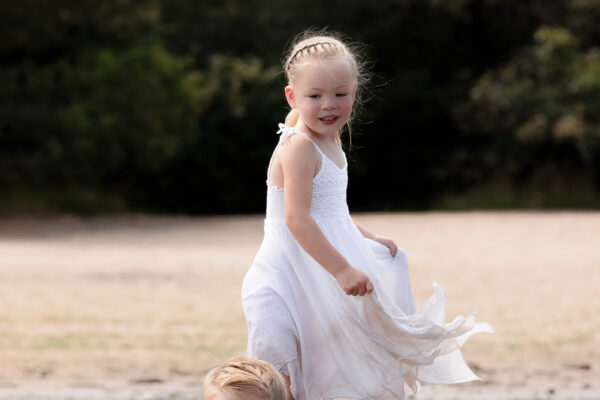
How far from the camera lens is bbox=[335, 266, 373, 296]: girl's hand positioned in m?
2.86

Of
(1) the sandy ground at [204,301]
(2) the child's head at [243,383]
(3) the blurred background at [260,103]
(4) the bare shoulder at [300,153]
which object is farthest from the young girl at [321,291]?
(3) the blurred background at [260,103]

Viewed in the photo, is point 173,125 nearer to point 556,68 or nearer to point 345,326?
point 556,68

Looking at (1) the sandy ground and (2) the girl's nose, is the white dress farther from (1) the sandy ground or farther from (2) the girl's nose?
(1) the sandy ground

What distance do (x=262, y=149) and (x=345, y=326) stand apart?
1973 cm

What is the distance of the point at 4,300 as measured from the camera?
335 inches

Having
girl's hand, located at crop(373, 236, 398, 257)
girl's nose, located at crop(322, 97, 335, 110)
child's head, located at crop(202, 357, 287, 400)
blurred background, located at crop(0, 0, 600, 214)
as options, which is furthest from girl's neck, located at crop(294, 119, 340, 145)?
blurred background, located at crop(0, 0, 600, 214)

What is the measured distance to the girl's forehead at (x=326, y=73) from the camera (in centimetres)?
304

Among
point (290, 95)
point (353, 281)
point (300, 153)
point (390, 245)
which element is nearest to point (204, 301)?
point (390, 245)

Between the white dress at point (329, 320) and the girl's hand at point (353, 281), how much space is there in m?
0.09

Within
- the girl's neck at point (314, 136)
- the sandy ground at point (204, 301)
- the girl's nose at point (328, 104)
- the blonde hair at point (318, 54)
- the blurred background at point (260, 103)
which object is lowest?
the sandy ground at point (204, 301)

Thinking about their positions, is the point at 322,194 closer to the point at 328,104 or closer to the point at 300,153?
the point at 300,153

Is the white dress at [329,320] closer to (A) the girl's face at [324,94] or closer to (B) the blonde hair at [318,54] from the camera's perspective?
(A) the girl's face at [324,94]

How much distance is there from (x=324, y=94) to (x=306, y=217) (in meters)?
0.39

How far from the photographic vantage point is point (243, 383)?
246 cm
